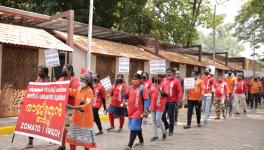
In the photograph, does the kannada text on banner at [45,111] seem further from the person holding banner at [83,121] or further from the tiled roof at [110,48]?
the tiled roof at [110,48]

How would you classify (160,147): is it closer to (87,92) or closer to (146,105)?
(146,105)

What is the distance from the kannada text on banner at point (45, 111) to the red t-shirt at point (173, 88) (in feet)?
13.0

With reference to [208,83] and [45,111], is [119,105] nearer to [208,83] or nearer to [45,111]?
[208,83]

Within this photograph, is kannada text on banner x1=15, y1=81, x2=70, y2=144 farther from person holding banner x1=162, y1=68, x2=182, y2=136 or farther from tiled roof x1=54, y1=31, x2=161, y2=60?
tiled roof x1=54, y1=31, x2=161, y2=60

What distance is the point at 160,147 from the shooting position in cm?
963

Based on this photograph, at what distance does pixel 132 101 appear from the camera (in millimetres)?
9086

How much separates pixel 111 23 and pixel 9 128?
16.8m

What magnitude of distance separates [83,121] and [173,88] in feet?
14.9

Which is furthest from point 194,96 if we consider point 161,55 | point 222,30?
point 222,30

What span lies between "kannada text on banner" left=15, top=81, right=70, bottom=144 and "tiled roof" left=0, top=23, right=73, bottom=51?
517 cm

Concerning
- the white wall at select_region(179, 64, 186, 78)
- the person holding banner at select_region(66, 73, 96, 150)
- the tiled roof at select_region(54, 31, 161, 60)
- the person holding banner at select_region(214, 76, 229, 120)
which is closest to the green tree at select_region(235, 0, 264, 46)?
the white wall at select_region(179, 64, 186, 78)

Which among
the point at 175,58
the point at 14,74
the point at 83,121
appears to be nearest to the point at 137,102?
the point at 83,121

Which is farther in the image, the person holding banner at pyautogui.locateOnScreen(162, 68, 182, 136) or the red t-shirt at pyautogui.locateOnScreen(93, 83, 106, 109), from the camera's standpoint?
the red t-shirt at pyautogui.locateOnScreen(93, 83, 106, 109)

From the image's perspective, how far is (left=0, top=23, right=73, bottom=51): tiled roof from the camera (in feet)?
45.4
